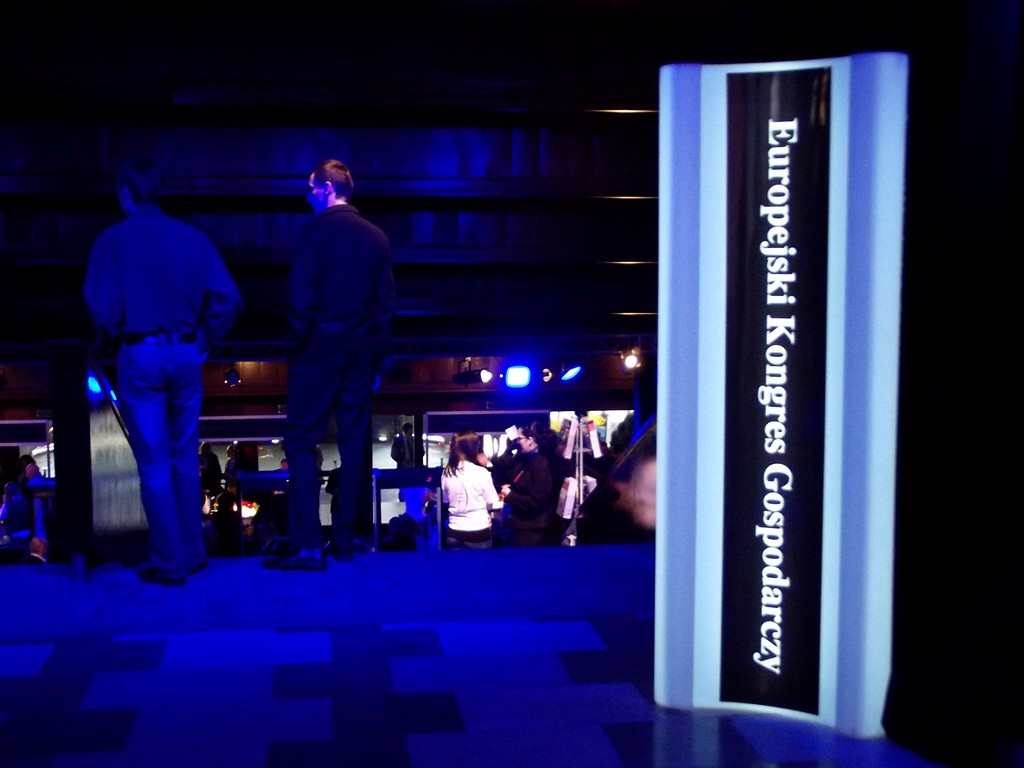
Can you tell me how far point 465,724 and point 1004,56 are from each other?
1830mm

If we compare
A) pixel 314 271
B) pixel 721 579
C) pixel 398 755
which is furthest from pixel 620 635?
pixel 314 271

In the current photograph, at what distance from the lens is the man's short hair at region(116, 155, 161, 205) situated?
308cm

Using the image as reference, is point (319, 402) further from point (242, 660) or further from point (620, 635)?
point (620, 635)

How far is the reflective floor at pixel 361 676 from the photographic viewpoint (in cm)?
193

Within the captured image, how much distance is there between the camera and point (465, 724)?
81.1 inches

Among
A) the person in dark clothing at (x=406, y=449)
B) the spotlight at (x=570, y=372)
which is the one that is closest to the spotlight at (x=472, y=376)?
the spotlight at (x=570, y=372)

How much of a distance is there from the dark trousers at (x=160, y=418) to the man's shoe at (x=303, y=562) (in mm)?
345

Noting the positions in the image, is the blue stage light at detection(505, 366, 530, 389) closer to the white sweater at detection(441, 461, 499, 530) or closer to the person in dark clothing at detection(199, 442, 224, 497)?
the person in dark clothing at detection(199, 442, 224, 497)

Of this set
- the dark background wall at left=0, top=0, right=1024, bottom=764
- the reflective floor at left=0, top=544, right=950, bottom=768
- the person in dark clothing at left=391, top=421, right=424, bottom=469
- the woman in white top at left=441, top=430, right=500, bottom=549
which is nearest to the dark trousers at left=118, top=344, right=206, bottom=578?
the reflective floor at left=0, top=544, right=950, bottom=768

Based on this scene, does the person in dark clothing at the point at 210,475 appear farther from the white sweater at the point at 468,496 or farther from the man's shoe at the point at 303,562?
the man's shoe at the point at 303,562

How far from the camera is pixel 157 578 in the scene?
320cm

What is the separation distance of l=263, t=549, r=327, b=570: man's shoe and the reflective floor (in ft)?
0.15

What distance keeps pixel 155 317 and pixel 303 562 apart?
106 centimetres

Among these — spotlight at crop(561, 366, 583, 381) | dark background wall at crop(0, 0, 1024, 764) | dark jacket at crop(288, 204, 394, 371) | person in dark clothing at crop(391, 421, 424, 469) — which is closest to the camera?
dark jacket at crop(288, 204, 394, 371)
